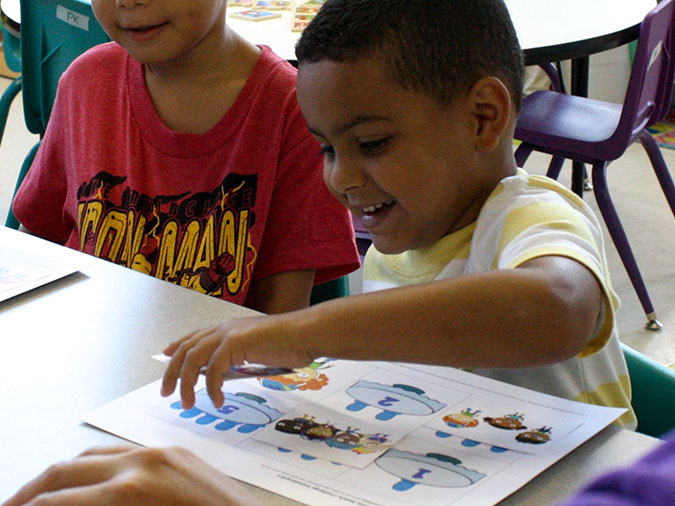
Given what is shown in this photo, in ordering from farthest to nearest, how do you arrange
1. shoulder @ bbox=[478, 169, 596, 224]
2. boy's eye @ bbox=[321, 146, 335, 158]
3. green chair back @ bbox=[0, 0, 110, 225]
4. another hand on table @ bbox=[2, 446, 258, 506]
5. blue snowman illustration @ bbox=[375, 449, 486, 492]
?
green chair back @ bbox=[0, 0, 110, 225] → boy's eye @ bbox=[321, 146, 335, 158] → shoulder @ bbox=[478, 169, 596, 224] → blue snowman illustration @ bbox=[375, 449, 486, 492] → another hand on table @ bbox=[2, 446, 258, 506]

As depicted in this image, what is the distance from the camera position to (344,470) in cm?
62

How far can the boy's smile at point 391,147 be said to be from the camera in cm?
92

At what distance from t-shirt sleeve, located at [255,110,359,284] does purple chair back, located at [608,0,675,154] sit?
1284 millimetres

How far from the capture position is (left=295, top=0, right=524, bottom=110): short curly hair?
92 centimetres

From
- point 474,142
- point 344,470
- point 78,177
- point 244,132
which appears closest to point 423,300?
point 344,470

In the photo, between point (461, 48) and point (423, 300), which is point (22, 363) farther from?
point (461, 48)

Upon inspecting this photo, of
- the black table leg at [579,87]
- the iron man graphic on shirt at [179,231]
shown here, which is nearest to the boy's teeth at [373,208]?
the iron man graphic on shirt at [179,231]

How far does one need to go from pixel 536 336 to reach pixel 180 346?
271 millimetres

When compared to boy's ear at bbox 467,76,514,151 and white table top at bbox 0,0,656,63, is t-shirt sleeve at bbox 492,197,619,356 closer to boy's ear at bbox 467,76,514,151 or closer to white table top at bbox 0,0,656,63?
boy's ear at bbox 467,76,514,151

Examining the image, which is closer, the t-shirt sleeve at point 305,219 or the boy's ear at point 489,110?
the boy's ear at point 489,110

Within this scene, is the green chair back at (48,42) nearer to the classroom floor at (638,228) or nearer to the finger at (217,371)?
the classroom floor at (638,228)

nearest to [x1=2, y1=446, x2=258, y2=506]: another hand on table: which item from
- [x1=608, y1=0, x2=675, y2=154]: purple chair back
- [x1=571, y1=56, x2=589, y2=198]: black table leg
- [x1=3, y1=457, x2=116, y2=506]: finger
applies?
[x1=3, y1=457, x2=116, y2=506]: finger

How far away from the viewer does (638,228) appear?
10.1ft

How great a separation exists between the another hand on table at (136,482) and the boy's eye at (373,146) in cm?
50
